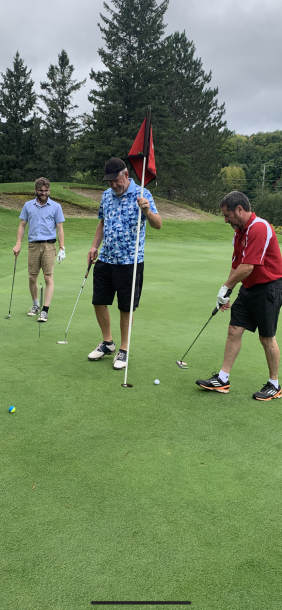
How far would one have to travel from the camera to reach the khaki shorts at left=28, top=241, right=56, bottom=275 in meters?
7.32

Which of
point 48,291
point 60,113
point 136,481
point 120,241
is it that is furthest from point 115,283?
point 60,113

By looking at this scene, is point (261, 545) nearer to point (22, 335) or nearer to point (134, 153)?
point (134, 153)

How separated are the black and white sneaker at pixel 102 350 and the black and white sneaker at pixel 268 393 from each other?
1.75m

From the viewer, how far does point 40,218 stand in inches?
284

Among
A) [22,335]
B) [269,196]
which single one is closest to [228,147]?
[269,196]

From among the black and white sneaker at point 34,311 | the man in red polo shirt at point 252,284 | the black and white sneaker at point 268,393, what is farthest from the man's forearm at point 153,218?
the black and white sneaker at point 34,311

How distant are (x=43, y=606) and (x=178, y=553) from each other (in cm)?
64

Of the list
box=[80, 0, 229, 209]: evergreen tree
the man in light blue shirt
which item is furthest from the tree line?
the man in light blue shirt

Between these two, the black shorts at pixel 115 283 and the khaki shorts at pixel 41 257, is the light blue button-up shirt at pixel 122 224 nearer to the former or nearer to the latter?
the black shorts at pixel 115 283

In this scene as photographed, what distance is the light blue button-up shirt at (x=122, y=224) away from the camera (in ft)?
16.1

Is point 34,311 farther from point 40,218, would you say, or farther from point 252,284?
point 252,284

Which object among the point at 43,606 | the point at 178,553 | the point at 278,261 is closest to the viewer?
the point at 43,606

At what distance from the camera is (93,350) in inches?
224

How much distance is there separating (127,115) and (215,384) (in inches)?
1387
